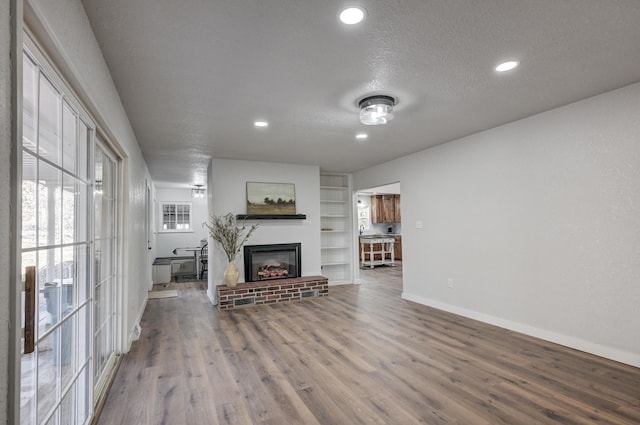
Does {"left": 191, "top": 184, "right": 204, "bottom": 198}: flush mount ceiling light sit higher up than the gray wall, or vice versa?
{"left": 191, "top": 184, "right": 204, "bottom": 198}: flush mount ceiling light

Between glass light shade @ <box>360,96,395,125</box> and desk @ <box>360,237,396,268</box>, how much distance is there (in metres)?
6.57

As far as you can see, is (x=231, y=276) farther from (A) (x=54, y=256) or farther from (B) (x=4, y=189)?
(B) (x=4, y=189)

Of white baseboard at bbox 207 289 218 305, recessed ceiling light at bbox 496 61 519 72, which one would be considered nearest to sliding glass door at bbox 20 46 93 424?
recessed ceiling light at bbox 496 61 519 72

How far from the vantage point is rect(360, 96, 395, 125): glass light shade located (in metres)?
2.94

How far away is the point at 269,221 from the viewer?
230 inches

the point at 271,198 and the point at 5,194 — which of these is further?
the point at 271,198

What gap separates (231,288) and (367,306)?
2.17 metres

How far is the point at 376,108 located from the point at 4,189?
2.67 metres

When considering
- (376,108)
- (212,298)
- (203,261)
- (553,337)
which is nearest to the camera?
(376,108)

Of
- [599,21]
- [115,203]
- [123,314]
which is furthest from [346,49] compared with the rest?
[123,314]

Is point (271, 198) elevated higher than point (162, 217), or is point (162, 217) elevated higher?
point (271, 198)

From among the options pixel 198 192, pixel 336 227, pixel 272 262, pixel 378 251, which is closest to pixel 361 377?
pixel 272 262

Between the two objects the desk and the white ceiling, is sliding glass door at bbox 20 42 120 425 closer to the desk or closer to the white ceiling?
the white ceiling

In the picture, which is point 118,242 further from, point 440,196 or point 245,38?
point 440,196
